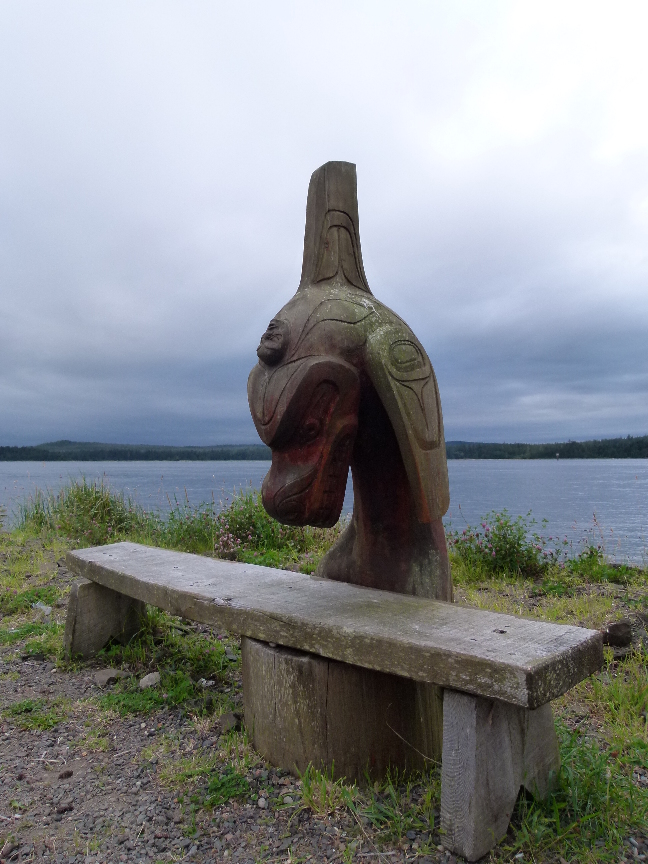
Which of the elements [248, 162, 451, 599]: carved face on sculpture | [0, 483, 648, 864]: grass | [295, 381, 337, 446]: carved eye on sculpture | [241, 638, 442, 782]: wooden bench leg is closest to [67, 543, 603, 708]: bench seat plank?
[241, 638, 442, 782]: wooden bench leg

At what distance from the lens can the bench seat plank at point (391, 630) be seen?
2.04 metres

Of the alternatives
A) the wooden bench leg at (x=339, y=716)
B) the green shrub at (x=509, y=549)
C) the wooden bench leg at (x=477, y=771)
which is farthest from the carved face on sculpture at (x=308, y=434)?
the green shrub at (x=509, y=549)

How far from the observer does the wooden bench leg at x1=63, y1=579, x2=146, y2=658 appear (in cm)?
421

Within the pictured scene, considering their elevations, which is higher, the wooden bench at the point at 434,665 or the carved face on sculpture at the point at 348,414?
the carved face on sculpture at the point at 348,414

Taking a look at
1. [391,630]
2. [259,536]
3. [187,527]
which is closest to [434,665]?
[391,630]

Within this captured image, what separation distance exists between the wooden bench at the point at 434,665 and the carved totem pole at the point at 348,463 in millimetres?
22

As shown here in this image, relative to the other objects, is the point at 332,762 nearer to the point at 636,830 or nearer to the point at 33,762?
the point at 636,830

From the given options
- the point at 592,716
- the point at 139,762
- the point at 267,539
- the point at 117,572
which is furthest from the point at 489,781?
the point at 267,539

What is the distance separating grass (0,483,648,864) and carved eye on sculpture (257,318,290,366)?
5.87 feet

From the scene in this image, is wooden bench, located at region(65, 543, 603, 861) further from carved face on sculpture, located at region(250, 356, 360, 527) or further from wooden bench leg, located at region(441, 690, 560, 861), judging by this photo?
carved face on sculpture, located at region(250, 356, 360, 527)

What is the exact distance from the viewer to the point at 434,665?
2.16 meters

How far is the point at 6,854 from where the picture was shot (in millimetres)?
2281

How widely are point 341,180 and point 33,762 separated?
323 cm

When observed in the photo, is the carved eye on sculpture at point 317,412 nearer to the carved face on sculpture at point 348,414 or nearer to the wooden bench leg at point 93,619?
the carved face on sculpture at point 348,414
